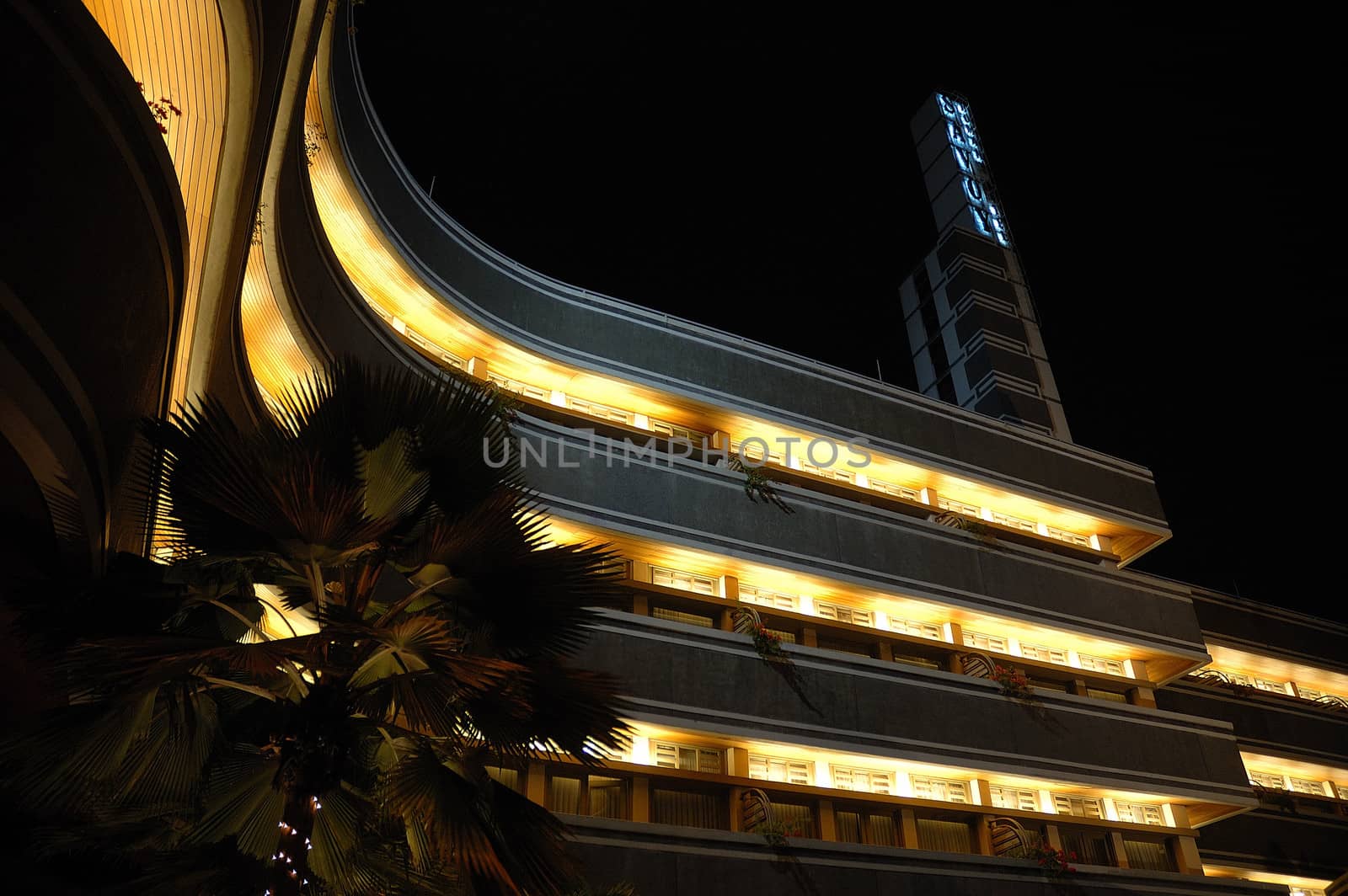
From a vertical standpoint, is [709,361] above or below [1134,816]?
above

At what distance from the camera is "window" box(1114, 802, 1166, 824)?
853 inches

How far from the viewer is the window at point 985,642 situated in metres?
22.4

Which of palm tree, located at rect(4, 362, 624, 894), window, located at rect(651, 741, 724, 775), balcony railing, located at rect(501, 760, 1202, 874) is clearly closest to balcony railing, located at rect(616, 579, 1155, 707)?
window, located at rect(651, 741, 724, 775)

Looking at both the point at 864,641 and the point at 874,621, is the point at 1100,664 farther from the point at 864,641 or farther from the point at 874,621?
the point at 864,641

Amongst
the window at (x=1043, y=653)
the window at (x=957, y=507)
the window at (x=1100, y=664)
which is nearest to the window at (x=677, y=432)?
the window at (x=957, y=507)

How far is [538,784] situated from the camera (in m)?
15.3

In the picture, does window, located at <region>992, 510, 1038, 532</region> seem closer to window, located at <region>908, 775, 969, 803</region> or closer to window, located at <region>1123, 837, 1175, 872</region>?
window, located at <region>1123, 837, 1175, 872</region>

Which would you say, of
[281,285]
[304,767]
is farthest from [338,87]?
[304,767]

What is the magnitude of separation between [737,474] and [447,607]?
44.0ft

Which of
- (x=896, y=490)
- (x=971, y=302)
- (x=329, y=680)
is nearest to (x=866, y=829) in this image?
(x=896, y=490)

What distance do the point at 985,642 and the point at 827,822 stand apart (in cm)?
692

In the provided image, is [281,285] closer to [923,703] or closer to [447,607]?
[447,607]

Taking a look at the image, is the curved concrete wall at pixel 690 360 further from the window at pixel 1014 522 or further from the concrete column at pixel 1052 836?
the concrete column at pixel 1052 836

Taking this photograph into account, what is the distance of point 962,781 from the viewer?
1959 cm
